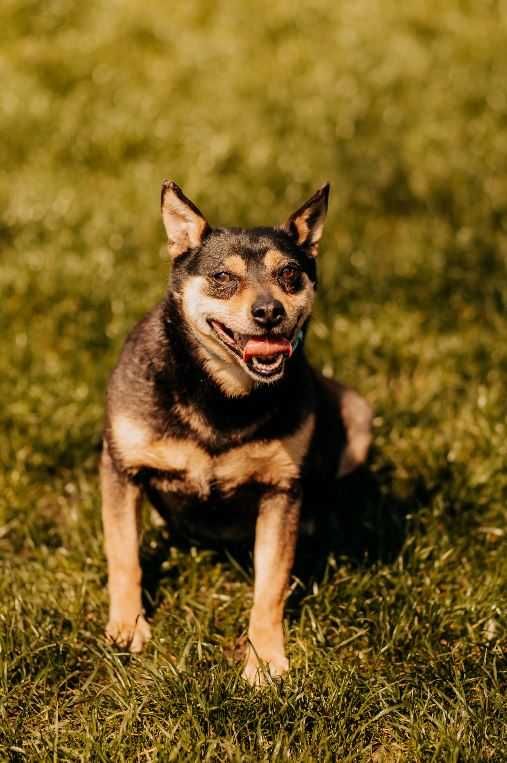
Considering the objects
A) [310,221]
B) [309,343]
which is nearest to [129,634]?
[310,221]

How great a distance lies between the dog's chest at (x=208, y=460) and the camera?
3760 mm

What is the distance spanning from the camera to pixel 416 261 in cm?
655

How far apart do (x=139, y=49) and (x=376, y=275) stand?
409cm

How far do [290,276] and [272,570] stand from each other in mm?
1218

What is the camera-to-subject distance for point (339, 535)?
4.56 meters

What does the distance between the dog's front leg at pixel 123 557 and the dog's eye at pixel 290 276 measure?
3.37ft

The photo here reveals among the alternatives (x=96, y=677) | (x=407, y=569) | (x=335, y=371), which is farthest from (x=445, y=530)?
(x=96, y=677)

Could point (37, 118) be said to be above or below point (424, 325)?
above

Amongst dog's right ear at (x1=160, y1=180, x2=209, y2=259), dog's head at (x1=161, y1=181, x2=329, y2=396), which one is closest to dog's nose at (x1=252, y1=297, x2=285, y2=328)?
dog's head at (x1=161, y1=181, x2=329, y2=396)

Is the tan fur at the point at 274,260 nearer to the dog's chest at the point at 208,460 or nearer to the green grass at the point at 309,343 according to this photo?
the dog's chest at the point at 208,460

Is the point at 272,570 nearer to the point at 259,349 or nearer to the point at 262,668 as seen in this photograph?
the point at 262,668

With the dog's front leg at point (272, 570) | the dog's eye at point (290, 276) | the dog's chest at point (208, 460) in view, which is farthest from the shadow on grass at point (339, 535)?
the dog's eye at point (290, 276)

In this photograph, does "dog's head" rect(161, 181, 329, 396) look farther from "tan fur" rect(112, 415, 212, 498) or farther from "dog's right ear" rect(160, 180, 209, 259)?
"tan fur" rect(112, 415, 212, 498)

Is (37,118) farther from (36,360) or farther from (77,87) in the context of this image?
(36,360)
